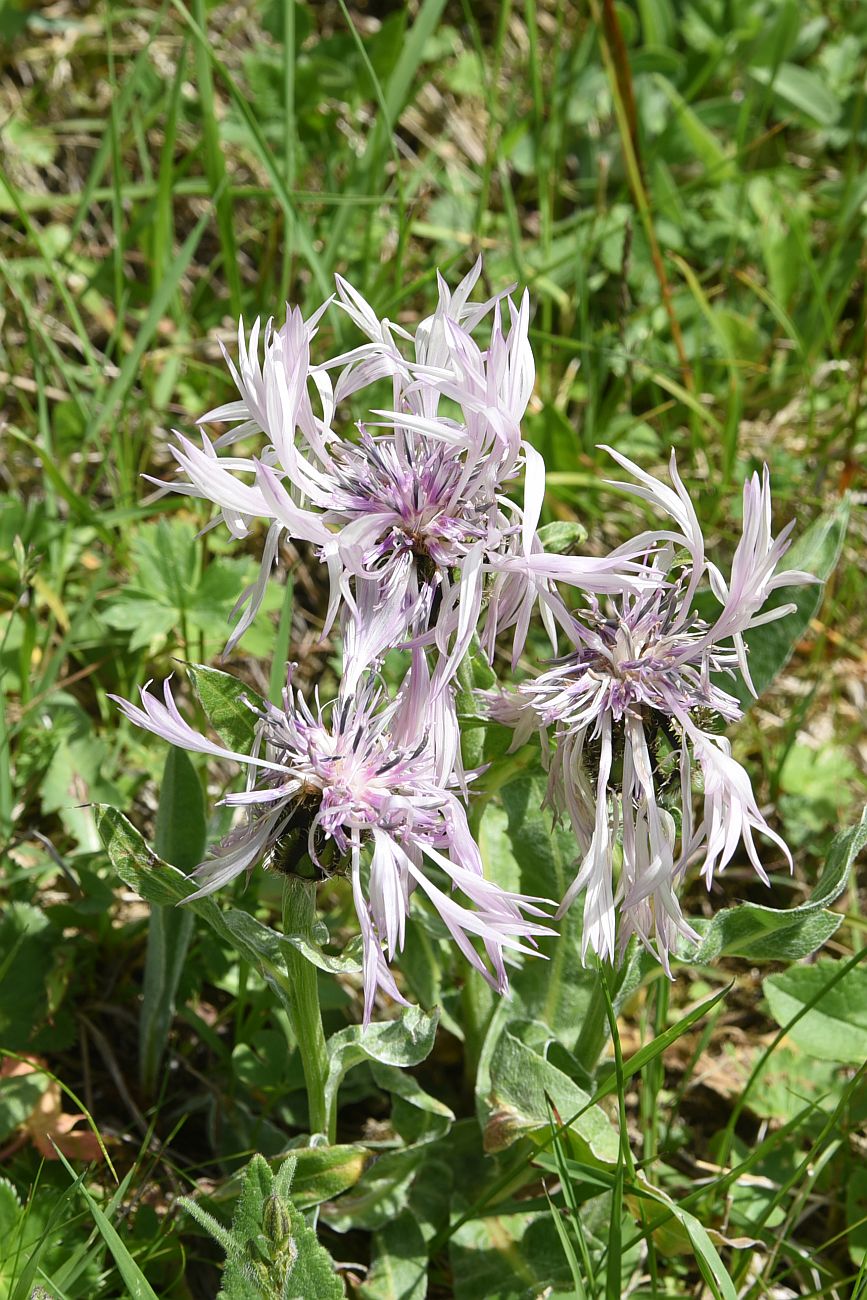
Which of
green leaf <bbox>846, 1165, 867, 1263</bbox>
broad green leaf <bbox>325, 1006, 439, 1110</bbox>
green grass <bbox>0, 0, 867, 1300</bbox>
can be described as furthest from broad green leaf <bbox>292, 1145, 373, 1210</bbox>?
green leaf <bbox>846, 1165, 867, 1263</bbox>

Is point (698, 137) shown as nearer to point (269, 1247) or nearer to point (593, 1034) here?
point (593, 1034)

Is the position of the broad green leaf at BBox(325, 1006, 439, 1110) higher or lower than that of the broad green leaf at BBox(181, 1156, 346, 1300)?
higher

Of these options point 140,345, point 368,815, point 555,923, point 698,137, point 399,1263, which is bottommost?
point 399,1263

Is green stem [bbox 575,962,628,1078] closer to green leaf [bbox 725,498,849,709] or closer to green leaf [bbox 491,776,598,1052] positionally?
green leaf [bbox 491,776,598,1052]

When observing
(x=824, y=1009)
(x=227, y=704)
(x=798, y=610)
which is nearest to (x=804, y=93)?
(x=798, y=610)

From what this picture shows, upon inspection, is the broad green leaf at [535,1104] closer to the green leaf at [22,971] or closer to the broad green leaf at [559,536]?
the broad green leaf at [559,536]

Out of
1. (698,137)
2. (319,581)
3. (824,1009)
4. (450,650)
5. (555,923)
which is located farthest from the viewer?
(698,137)
